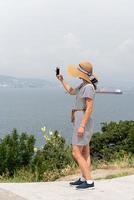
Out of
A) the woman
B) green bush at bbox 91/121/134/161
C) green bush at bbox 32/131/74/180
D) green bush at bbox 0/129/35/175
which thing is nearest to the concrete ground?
the woman

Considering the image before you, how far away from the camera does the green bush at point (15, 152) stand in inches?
449

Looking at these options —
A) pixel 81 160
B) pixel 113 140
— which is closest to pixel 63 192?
pixel 81 160

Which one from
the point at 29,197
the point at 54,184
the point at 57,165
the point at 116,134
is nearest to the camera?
the point at 29,197

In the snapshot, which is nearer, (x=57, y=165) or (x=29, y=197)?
(x=29, y=197)

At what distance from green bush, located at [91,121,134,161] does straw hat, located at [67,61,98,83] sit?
5.92 metres

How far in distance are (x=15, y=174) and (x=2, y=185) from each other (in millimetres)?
3767

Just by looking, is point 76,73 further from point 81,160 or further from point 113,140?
point 113,140

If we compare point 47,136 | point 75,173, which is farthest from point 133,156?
point 47,136

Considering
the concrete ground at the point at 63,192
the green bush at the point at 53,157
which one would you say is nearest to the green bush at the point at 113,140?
the green bush at the point at 53,157

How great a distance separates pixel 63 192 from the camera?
6977 millimetres

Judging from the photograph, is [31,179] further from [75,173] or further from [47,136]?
[47,136]

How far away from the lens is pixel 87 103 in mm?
7094

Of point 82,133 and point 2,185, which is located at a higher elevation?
point 82,133

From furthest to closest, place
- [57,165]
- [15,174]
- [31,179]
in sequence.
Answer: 1. [57,165]
2. [15,174]
3. [31,179]
